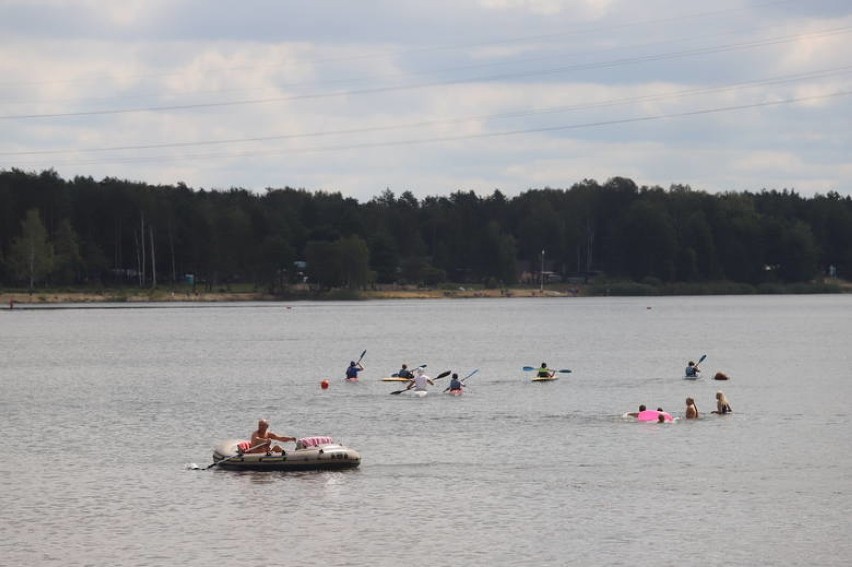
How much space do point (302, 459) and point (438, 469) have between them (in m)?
4.91

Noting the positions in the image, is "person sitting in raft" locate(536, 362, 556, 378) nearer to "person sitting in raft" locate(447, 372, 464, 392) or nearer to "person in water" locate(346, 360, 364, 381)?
"person sitting in raft" locate(447, 372, 464, 392)

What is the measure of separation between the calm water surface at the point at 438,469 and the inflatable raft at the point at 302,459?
0.45 metres

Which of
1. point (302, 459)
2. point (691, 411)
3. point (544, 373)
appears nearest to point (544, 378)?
point (544, 373)

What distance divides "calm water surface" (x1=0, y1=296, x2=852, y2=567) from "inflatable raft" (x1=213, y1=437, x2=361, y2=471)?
1.48 feet

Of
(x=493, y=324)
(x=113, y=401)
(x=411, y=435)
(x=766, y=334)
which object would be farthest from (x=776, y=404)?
(x=493, y=324)

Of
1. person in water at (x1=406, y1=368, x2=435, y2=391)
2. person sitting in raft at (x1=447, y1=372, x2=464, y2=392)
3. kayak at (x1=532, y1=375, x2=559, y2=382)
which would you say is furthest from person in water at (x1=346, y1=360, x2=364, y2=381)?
kayak at (x1=532, y1=375, x2=559, y2=382)

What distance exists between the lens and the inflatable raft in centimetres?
4556

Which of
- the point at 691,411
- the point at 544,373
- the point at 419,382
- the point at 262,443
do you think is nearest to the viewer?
the point at 262,443

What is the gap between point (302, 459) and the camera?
4556cm

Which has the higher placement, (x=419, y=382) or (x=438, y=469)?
(x=419, y=382)

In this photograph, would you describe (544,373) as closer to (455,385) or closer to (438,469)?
(455,385)

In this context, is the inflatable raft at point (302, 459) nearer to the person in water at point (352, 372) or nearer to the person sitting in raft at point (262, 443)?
the person sitting in raft at point (262, 443)

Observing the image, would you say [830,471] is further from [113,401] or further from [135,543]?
[113,401]

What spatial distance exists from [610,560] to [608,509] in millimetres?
6026
